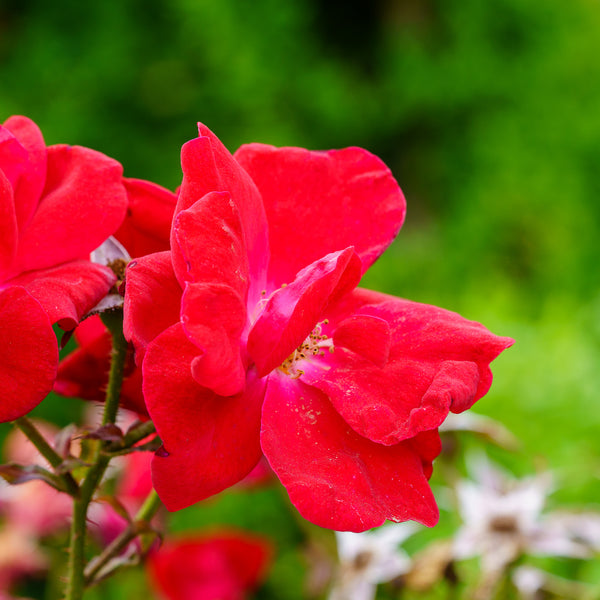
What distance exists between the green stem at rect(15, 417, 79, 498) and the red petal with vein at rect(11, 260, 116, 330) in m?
0.08

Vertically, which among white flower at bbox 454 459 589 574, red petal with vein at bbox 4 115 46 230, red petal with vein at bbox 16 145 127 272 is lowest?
white flower at bbox 454 459 589 574

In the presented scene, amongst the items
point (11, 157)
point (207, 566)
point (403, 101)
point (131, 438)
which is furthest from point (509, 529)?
point (403, 101)

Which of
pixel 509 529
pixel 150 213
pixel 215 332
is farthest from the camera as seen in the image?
pixel 509 529

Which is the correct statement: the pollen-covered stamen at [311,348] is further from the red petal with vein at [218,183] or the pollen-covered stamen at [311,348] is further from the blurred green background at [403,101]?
the blurred green background at [403,101]

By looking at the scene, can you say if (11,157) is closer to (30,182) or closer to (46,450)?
(30,182)

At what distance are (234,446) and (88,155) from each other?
20cm

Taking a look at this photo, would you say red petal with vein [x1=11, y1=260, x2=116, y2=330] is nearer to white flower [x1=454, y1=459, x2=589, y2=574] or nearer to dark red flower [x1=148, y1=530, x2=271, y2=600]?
white flower [x1=454, y1=459, x2=589, y2=574]

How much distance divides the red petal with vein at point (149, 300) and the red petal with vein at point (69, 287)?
3 cm

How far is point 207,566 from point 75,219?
2.06 feet

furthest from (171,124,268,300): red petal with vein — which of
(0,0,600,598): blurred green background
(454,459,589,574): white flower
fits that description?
(0,0,600,598): blurred green background

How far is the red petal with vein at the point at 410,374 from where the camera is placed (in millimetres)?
440

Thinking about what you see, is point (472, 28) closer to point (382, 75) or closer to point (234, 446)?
point (382, 75)

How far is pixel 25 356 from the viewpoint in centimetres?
41

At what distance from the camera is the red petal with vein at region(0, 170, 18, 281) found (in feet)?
1.47
